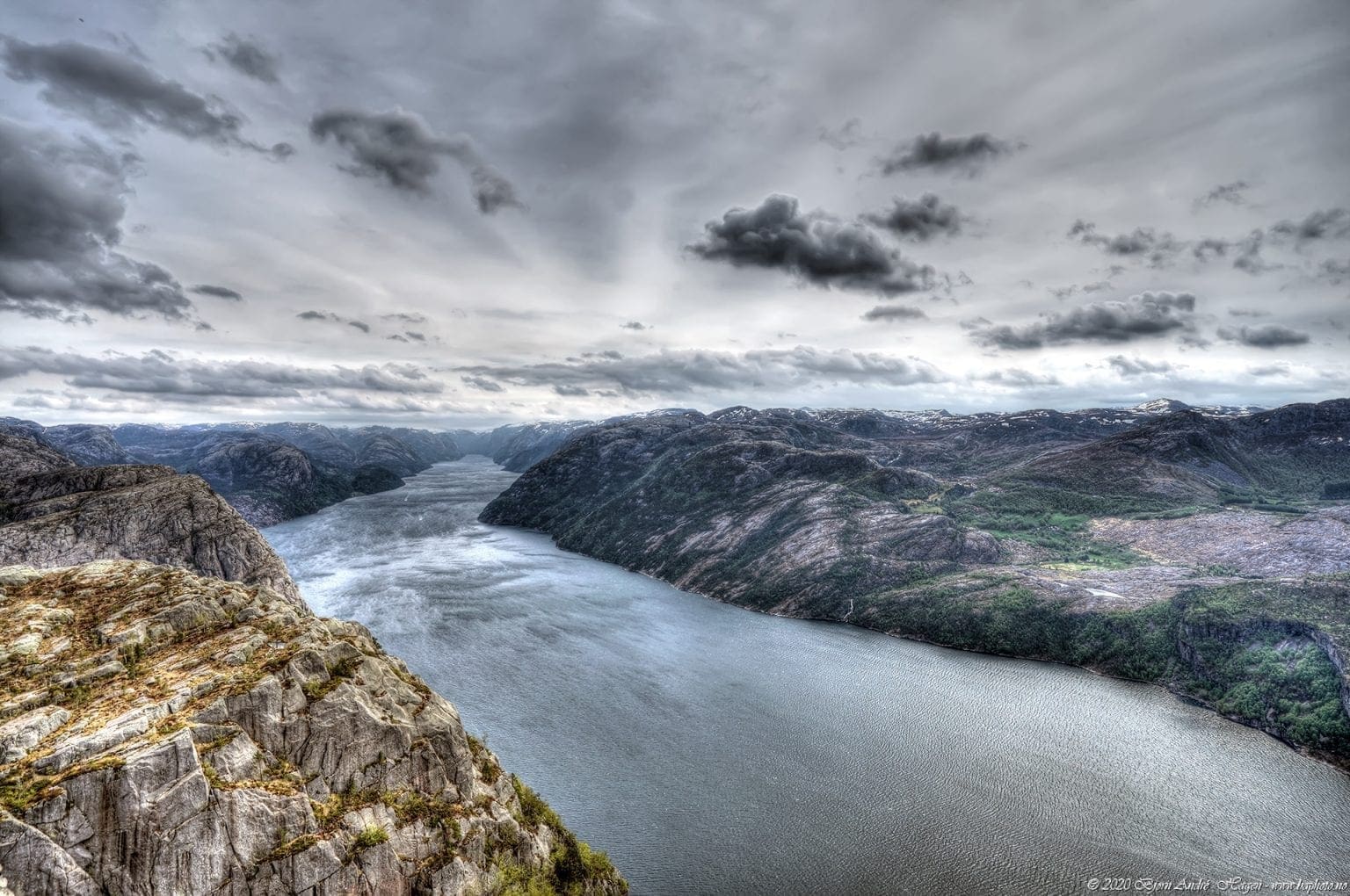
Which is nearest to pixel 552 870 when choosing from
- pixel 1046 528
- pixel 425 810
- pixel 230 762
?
pixel 425 810

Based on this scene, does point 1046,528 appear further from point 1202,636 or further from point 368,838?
point 368,838

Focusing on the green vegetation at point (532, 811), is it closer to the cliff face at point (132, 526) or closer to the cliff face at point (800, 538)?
the cliff face at point (132, 526)

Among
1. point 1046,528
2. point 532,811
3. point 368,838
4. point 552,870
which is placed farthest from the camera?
point 1046,528

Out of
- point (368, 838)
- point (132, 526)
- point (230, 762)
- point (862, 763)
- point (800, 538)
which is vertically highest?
point (230, 762)

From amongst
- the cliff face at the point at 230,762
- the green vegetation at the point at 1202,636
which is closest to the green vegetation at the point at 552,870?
the cliff face at the point at 230,762

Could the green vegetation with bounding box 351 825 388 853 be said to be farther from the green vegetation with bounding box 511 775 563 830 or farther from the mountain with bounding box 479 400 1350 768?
the mountain with bounding box 479 400 1350 768
